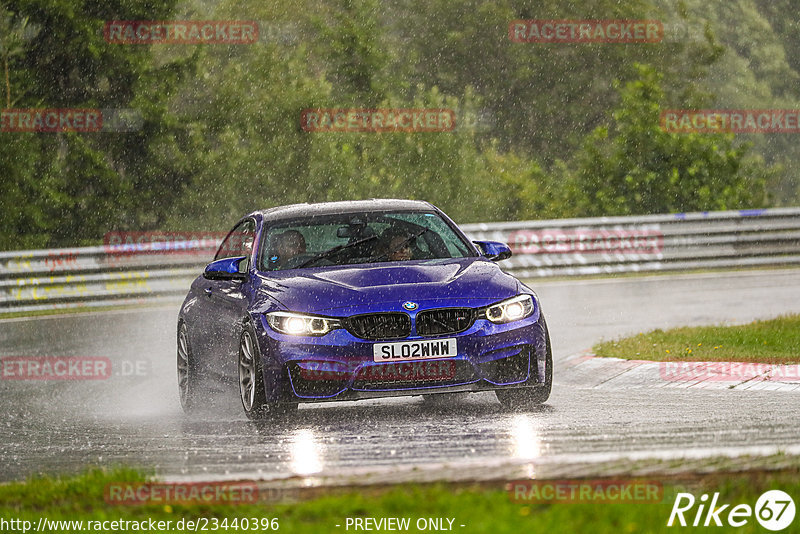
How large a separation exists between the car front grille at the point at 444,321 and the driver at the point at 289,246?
5.08 ft

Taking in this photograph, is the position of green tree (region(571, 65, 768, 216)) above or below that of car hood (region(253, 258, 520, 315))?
below

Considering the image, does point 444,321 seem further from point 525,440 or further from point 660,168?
point 660,168

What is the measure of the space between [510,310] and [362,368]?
1.09 meters

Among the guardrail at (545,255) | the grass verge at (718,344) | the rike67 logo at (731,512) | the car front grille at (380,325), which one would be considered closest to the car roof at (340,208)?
the car front grille at (380,325)

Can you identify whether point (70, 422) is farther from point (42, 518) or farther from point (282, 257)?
point (42, 518)

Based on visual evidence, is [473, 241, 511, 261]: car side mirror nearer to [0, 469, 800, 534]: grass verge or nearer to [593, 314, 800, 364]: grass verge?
[593, 314, 800, 364]: grass verge

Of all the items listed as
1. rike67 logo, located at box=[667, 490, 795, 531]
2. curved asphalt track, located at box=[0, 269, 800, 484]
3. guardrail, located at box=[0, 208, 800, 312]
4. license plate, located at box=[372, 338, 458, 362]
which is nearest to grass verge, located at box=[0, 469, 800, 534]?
rike67 logo, located at box=[667, 490, 795, 531]

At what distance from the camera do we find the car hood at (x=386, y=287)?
973 centimetres

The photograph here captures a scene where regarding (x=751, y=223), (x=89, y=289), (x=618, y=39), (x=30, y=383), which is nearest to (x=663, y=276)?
(x=751, y=223)

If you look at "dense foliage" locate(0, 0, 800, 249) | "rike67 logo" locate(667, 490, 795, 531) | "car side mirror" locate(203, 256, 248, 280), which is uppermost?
"rike67 logo" locate(667, 490, 795, 531)

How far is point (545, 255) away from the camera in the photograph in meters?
24.8

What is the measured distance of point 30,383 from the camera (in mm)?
14508

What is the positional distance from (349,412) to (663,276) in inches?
555

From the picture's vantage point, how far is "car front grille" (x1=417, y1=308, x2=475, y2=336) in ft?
31.9
